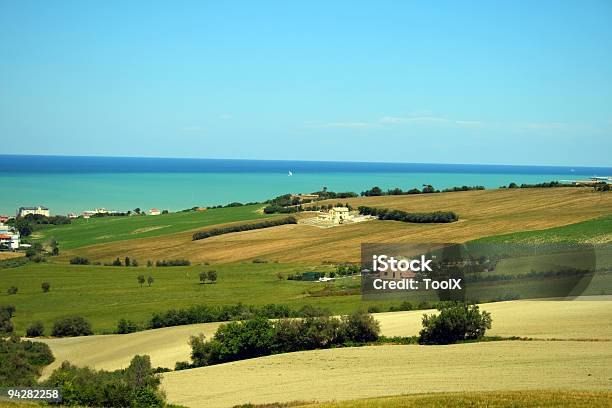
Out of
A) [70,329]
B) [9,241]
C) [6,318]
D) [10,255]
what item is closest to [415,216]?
[10,255]

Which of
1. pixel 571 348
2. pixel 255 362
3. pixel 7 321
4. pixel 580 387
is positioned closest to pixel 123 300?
pixel 7 321

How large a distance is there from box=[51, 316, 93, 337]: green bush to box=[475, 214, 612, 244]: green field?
32750mm

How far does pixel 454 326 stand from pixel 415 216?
1829 inches

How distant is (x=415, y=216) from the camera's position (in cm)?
7838

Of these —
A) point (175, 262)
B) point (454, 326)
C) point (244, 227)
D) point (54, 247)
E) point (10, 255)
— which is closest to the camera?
point (454, 326)

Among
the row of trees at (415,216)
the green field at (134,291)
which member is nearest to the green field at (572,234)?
the row of trees at (415,216)

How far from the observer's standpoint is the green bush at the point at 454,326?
107ft

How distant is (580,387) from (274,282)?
115 feet

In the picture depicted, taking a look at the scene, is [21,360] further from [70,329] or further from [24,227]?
[24,227]

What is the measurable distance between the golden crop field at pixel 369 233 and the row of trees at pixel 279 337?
2675 centimetres

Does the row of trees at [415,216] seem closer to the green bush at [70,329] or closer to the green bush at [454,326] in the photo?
the green bush at [70,329]

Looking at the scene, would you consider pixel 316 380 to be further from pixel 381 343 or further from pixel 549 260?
pixel 549 260

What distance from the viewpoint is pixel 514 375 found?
24.7 m

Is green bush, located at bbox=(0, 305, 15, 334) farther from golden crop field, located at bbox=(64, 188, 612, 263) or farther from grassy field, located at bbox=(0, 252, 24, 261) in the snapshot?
grassy field, located at bbox=(0, 252, 24, 261)
